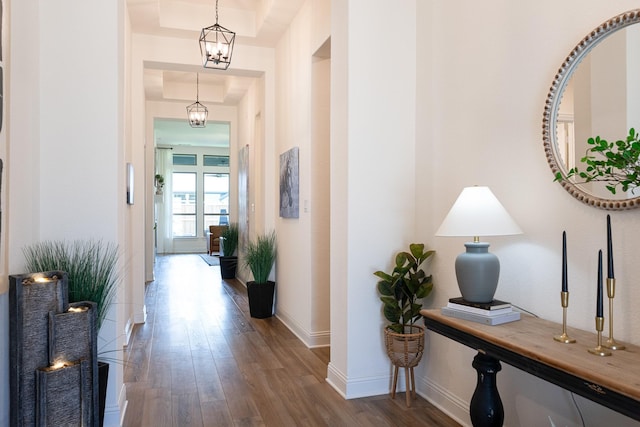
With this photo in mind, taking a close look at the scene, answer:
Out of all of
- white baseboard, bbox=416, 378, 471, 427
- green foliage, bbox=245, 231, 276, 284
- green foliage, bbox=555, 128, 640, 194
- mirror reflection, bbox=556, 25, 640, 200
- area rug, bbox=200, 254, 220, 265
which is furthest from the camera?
area rug, bbox=200, 254, 220, 265

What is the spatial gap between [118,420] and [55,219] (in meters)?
1.15

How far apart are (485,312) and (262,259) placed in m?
3.44

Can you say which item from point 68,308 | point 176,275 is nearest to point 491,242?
point 68,308

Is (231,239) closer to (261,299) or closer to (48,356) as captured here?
Answer: (261,299)

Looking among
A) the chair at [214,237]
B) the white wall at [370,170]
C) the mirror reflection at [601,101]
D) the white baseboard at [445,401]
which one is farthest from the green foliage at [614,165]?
the chair at [214,237]

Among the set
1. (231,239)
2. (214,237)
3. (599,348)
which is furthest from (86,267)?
(214,237)

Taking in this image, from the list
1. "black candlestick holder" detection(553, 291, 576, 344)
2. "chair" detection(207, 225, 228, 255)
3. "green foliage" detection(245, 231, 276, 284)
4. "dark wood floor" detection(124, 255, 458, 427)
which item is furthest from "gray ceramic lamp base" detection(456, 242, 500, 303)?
"chair" detection(207, 225, 228, 255)

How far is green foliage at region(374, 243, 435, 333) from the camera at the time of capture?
9.11 feet

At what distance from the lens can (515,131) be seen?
219 cm

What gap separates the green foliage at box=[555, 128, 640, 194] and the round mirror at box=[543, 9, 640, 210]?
4cm

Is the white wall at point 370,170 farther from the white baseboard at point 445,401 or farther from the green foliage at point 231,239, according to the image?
the green foliage at point 231,239

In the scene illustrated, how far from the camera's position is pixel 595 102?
5.80ft

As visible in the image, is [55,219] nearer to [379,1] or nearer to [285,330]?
[379,1]

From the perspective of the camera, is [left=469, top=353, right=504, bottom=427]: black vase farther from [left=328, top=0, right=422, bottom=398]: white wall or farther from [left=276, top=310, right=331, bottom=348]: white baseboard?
[left=276, top=310, right=331, bottom=348]: white baseboard
